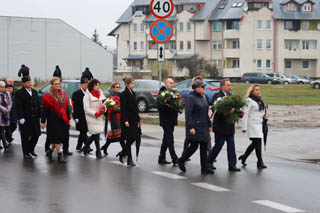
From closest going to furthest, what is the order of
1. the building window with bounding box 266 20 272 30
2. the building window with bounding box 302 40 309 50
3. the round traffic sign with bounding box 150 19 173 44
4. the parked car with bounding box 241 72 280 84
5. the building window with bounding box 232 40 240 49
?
the round traffic sign with bounding box 150 19 173 44 < the parked car with bounding box 241 72 280 84 < the building window with bounding box 266 20 272 30 < the building window with bounding box 302 40 309 50 < the building window with bounding box 232 40 240 49

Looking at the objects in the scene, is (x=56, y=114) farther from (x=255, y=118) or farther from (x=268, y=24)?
(x=268, y=24)

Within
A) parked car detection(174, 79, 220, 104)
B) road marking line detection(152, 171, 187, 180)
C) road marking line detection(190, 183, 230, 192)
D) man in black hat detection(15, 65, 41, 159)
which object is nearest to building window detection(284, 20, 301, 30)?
parked car detection(174, 79, 220, 104)

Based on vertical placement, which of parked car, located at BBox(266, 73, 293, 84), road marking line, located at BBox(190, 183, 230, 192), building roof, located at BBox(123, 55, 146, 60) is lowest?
road marking line, located at BBox(190, 183, 230, 192)

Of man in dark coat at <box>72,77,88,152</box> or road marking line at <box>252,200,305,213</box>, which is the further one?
man in dark coat at <box>72,77,88,152</box>

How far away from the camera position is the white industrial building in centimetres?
7956

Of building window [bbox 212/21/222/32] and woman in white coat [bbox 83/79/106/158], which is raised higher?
building window [bbox 212/21/222/32]

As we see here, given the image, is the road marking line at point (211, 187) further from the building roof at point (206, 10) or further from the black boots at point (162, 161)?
the building roof at point (206, 10)

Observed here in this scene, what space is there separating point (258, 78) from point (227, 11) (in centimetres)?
1816

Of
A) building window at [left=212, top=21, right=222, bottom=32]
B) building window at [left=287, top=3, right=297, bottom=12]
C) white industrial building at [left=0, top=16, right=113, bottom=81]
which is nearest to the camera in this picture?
white industrial building at [left=0, top=16, right=113, bottom=81]

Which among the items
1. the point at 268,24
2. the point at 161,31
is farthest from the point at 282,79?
the point at 161,31

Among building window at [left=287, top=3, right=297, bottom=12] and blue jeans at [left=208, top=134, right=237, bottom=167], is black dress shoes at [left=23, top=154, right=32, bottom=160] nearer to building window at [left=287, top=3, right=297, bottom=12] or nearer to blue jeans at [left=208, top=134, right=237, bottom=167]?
blue jeans at [left=208, top=134, right=237, bottom=167]

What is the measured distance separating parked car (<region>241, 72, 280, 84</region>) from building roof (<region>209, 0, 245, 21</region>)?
40.6 ft

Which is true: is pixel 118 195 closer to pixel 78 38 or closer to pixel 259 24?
pixel 78 38

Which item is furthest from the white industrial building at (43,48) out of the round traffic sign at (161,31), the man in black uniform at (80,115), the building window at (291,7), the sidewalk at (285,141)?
the man in black uniform at (80,115)
